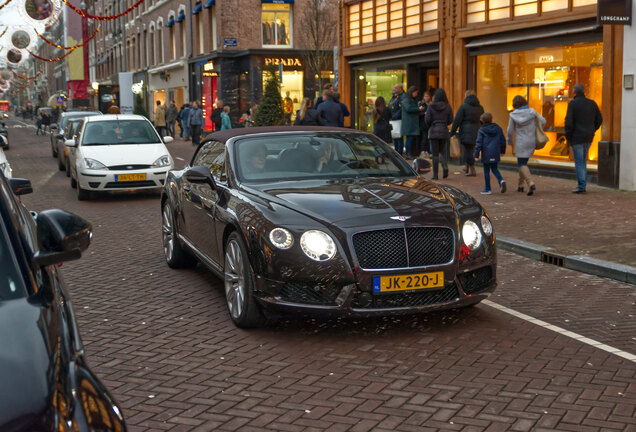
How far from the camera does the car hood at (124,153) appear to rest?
14.6 meters

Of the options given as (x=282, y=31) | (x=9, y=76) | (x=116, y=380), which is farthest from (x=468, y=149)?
(x=9, y=76)

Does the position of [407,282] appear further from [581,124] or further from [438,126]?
[438,126]

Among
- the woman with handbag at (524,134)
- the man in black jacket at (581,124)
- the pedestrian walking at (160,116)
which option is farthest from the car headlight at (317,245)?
the pedestrian walking at (160,116)

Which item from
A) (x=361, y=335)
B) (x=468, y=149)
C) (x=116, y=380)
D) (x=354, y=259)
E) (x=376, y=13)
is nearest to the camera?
(x=116, y=380)

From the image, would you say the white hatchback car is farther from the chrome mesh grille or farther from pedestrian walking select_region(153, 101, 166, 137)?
pedestrian walking select_region(153, 101, 166, 137)

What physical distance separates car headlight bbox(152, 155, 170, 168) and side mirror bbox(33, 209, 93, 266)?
11699 millimetres

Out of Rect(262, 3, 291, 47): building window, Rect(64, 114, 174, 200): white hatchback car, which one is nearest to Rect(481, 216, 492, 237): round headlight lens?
Rect(64, 114, 174, 200): white hatchback car

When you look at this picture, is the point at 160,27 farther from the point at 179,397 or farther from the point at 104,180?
the point at 179,397

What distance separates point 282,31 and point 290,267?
3478 centimetres

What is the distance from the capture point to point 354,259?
5.32 metres

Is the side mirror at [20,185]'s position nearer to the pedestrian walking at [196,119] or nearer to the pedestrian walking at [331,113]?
the pedestrian walking at [331,113]

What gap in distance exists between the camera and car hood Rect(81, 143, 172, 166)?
14602 millimetres

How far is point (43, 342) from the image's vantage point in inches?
94.0

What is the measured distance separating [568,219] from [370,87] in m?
16.0
